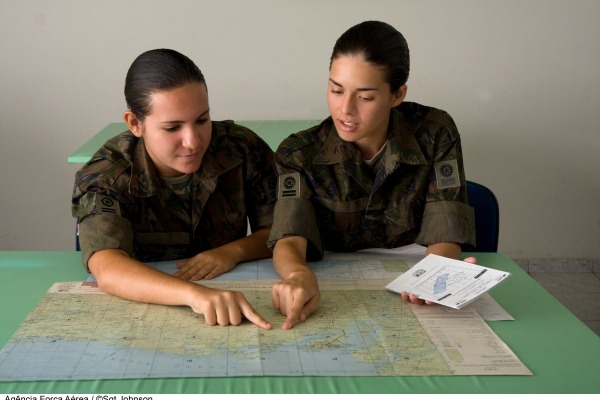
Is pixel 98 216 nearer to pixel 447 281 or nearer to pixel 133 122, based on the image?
pixel 133 122

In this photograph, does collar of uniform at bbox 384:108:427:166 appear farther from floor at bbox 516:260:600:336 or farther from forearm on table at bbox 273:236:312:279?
floor at bbox 516:260:600:336

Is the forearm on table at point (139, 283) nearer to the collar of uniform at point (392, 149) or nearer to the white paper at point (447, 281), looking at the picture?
the white paper at point (447, 281)

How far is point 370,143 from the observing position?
2.09 m

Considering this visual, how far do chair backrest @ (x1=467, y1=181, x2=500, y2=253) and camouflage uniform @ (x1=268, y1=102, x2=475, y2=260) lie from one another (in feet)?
0.64

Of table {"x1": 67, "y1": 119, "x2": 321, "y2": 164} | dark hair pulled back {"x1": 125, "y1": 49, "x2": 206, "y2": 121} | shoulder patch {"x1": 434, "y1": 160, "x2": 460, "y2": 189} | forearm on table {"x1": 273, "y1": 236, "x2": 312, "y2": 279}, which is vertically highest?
dark hair pulled back {"x1": 125, "y1": 49, "x2": 206, "y2": 121}

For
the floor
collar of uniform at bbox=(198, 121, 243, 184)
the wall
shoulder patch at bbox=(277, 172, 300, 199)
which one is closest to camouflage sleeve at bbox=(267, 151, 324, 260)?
shoulder patch at bbox=(277, 172, 300, 199)

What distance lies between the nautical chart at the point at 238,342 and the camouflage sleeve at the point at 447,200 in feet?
1.07

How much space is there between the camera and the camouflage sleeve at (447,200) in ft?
6.61

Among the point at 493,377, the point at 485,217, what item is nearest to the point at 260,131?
the point at 485,217

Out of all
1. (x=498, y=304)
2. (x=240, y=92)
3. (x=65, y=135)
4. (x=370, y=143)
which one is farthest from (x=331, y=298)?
(x=65, y=135)

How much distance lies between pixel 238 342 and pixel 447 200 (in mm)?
804

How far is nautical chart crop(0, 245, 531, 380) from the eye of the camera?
4.46 feet

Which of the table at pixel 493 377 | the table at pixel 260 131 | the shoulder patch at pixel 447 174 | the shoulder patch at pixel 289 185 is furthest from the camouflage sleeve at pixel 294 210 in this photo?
the table at pixel 260 131

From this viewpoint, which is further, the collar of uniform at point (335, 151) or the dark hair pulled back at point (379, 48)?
the collar of uniform at point (335, 151)
